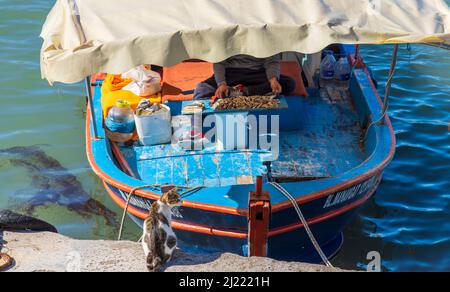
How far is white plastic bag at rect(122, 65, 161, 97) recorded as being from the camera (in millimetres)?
6758

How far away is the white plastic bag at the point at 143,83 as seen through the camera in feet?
22.2

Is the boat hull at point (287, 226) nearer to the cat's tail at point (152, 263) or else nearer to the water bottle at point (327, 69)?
the cat's tail at point (152, 263)

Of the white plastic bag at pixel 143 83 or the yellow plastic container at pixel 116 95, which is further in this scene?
the white plastic bag at pixel 143 83

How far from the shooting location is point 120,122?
6.21 m

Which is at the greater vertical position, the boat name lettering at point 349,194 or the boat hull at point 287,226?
the boat name lettering at point 349,194

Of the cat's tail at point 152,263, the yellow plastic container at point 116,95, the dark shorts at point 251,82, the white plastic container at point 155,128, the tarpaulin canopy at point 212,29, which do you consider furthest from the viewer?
the yellow plastic container at point 116,95

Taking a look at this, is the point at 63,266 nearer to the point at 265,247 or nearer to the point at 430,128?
the point at 265,247

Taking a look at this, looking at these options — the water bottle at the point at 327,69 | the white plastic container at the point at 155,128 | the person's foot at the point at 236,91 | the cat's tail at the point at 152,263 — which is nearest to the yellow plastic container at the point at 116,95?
the white plastic container at the point at 155,128

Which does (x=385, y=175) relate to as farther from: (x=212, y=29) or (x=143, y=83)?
(x=212, y=29)

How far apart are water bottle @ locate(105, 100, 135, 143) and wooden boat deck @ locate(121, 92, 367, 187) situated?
167 millimetres

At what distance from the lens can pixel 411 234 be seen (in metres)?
6.40

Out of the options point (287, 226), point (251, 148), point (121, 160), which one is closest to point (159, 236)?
point (287, 226)

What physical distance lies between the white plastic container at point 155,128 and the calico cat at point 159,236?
1.80 metres
